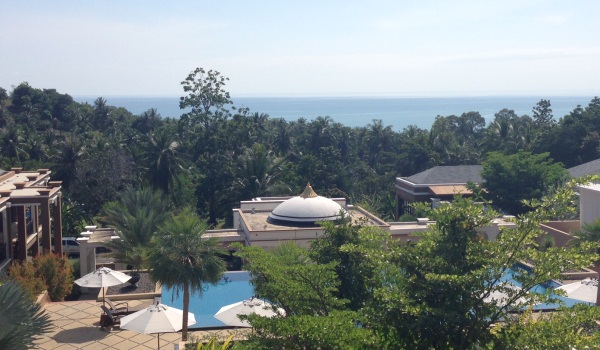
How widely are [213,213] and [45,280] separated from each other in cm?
2156

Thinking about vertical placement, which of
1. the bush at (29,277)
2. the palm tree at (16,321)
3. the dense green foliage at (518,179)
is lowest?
the bush at (29,277)

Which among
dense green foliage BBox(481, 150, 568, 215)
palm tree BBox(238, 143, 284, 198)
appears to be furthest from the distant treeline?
dense green foliage BBox(481, 150, 568, 215)

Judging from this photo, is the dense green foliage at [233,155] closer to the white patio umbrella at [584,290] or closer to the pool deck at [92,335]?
the pool deck at [92,335]

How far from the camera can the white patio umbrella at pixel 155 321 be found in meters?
15.1

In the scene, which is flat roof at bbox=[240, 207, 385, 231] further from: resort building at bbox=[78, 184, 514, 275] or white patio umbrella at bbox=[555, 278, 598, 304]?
white patio umbrella at bbox=[555, 278, 598, 304]

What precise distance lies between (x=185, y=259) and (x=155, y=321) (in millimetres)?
1857

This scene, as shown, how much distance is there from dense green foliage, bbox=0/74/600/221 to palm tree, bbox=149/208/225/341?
2122 cm

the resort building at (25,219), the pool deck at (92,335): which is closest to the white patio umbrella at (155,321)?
the pool deck at (92,335)

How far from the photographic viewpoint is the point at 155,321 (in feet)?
50.3

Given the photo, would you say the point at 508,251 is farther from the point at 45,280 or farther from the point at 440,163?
the point at 440,163

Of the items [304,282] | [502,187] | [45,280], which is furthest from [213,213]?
[304,282]

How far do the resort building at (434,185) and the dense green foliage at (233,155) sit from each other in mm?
1999

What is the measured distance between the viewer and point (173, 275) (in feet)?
54.4

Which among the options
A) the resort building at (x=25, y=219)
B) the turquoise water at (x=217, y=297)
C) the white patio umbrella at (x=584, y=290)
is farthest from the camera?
the resort building at (x=25, y=219)
